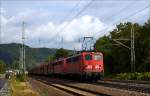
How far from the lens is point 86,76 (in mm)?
48406

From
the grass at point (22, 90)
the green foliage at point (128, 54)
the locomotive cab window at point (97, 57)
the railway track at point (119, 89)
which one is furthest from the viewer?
the green foliage at point (128, 54)

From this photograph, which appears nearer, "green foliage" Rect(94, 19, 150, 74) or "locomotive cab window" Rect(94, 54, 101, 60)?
"locomotive cab window" Rect(94, 54, 101, 60)

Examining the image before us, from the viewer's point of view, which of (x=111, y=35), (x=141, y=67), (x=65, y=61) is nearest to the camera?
(x=65, y=61)

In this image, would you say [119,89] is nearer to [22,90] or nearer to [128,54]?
[22,90]

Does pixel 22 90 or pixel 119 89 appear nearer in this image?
pixel 119 89

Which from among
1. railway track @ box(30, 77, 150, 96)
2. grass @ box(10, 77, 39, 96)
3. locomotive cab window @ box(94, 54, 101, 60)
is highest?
locomotive cab window @ box(94, 54, 101, 60)

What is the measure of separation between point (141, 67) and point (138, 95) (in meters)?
55.3

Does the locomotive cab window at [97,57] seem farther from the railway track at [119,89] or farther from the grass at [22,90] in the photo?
the railway track at [119,89]

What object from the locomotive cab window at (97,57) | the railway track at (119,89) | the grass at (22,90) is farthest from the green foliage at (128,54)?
the railway track at (119,89)

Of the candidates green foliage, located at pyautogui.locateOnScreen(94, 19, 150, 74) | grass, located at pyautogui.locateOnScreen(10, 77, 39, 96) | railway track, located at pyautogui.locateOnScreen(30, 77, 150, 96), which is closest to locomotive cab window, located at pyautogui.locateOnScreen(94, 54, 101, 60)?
grass, located at pyautogui.locateOnScreen(10, 77, 39, 96)

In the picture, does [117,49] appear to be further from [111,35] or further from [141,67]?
[111,35]

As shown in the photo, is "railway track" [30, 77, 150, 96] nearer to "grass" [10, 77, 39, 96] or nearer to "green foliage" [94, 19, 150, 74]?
"grass" [10, 77, 39, 96]

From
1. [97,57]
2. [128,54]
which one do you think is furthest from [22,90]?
[128,54]

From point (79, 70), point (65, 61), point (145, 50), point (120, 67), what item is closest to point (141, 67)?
point (145, 50)
